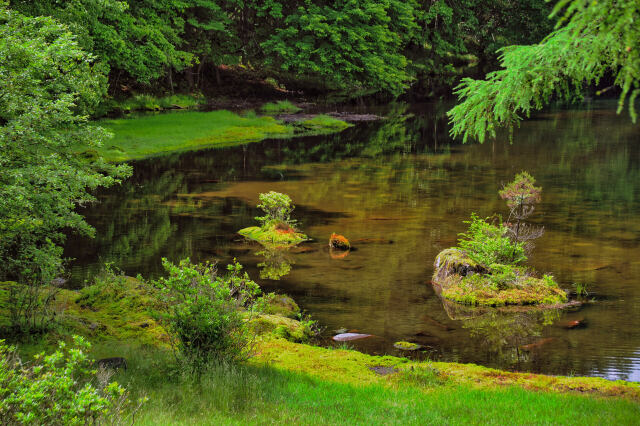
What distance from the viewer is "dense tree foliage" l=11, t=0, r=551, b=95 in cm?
5375

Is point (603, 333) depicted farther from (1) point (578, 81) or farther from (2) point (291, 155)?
(2) point (291, 155)

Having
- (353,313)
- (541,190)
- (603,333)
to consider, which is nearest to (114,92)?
(541,190)

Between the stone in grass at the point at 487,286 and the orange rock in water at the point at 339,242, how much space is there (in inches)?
129

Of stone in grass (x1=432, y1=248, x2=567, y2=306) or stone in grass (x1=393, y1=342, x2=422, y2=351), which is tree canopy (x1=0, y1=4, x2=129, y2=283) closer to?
stone in grass (x1=393, y1=342, x2=422, y2=351)

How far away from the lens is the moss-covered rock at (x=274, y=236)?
1956 cm

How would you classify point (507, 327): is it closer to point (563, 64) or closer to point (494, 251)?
point (494, 251)

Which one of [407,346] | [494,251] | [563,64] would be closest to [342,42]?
[494,251]

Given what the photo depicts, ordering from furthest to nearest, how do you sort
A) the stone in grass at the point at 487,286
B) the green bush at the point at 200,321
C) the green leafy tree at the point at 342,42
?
1. the green leafy tree at the point at 342,42
2. the stone in grass at the point at 487,286
3. the green bush at the point at 200,321

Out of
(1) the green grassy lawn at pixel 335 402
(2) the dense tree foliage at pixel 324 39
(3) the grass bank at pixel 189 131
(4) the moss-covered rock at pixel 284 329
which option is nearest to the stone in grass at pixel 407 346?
(4) the moss-covered rock at pixel 284 329

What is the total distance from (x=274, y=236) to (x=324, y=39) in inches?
1935

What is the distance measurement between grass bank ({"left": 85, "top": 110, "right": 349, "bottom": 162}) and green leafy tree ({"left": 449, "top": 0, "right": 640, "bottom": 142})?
2744cm

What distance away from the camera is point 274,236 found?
19.8m

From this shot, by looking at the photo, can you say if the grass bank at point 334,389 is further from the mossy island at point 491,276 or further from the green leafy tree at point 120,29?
the green leafy tree at point 120,29

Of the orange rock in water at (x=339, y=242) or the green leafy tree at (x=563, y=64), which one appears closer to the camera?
the green leafy tree at (x=563, y=64)
